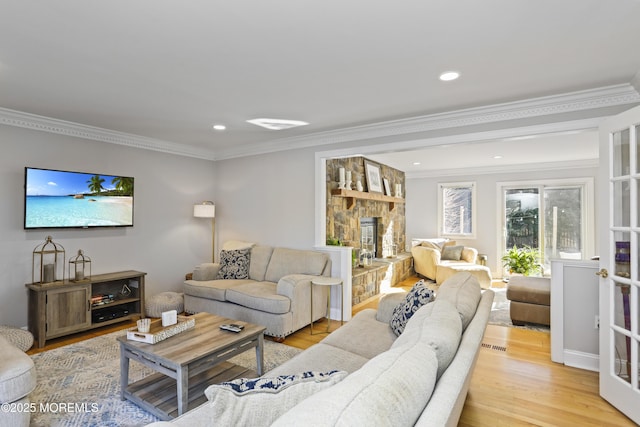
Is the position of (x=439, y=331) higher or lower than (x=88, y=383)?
higher

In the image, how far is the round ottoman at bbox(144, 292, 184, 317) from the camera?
4.17m

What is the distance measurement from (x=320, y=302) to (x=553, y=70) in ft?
10.5

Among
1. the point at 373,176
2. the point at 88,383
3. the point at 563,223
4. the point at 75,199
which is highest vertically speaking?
the point at 373,176

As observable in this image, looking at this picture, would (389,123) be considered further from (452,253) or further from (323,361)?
(452,253)

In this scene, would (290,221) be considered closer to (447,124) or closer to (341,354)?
(447,124)

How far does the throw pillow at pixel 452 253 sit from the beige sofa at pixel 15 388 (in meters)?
6.29

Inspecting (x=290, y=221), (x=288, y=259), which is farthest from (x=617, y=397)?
(x=290, y=221)

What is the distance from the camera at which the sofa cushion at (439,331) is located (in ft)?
4.31

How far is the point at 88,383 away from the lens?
8.57 ft

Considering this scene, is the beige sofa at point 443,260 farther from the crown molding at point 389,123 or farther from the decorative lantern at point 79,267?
the decorative lantern at point 79,267

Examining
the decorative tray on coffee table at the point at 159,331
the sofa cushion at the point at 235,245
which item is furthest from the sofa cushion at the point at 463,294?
the sofa cushion at the point at 235,245

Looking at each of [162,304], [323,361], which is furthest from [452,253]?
[323,361]

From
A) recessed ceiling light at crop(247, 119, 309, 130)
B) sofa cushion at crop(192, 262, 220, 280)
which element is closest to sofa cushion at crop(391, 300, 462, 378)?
recessed ceiling light at crop(247, 119, 309, 130)

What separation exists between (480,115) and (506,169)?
419 centimetres
